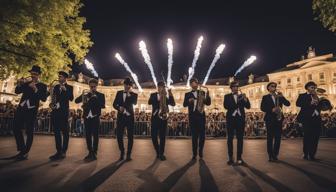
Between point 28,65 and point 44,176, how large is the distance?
9.07 meters

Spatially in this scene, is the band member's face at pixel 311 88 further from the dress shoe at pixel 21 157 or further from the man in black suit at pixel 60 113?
the dress shoe at pixel 21 157

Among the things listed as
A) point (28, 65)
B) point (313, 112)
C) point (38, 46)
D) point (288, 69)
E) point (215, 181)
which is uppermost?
point (288, 69)

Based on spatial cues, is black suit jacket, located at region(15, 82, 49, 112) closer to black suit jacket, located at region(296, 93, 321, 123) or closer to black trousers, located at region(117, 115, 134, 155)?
black trousers, located at region(117, 115, 134, 155)

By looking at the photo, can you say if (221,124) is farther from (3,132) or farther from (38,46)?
(3,132)

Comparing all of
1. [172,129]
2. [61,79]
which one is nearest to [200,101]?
[61,79]

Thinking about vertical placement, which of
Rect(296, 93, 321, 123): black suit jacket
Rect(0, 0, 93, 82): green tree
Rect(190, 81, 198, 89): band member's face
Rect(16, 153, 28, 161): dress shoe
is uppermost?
Rect(0, 0, 93, 82): green tree

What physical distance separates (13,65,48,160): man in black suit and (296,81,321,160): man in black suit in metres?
7.88

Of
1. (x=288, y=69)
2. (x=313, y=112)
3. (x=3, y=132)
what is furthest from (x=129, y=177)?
(x=288, y=69)

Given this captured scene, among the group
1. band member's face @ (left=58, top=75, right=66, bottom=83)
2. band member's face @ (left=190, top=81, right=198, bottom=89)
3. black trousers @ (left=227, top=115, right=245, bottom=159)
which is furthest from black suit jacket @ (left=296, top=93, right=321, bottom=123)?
band member's face @ (left=58, top=75, right=66, bottom=83)

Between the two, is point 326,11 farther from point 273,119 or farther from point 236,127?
point 236,127

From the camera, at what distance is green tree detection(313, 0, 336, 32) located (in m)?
11.1

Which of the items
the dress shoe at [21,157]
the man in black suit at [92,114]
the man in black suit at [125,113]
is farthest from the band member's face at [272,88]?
the dress shoe at [21,157]

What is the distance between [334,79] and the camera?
5950 cm

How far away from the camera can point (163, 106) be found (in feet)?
25.8
